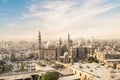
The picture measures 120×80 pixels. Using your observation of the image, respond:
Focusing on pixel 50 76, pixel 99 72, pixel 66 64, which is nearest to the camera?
pixel 50 76

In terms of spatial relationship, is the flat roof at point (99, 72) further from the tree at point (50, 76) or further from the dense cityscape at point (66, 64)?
the tree at point (50, 76)

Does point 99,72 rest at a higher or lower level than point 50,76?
lower

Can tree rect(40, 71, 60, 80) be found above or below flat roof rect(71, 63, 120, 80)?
above

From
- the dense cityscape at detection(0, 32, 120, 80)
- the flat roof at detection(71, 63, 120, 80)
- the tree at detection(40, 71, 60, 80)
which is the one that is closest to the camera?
the tree at detection(40, 71, 60, 80)

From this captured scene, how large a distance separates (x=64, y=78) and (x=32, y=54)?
27746 millimetres

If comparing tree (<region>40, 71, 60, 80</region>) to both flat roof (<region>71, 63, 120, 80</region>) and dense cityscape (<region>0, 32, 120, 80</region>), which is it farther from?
flat roof (<region>71, 63, 120, 80</region>)

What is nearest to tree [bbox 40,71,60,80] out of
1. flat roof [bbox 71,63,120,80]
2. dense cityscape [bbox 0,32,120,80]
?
dense cityscape [bbox 0,32,120,80]

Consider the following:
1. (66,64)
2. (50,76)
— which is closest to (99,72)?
(50,76)

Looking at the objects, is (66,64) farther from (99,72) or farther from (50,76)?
(50,76)

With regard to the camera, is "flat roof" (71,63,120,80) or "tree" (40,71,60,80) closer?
"tree" (40,71,60,80)

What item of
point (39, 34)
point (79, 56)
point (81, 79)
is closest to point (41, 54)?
point (39, 34)

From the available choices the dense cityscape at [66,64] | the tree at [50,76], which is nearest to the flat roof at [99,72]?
the dense cityscape at [66,64]

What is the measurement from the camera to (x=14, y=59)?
3747 cm

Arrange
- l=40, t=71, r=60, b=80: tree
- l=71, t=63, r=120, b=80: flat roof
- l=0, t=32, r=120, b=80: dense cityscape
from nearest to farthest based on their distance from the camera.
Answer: l=40, t=71, r=60, b=80: tree
l=71, t=63, r=120, b=80: flat roof
l=0, t=32, r=120, b=80: dense cityscape
